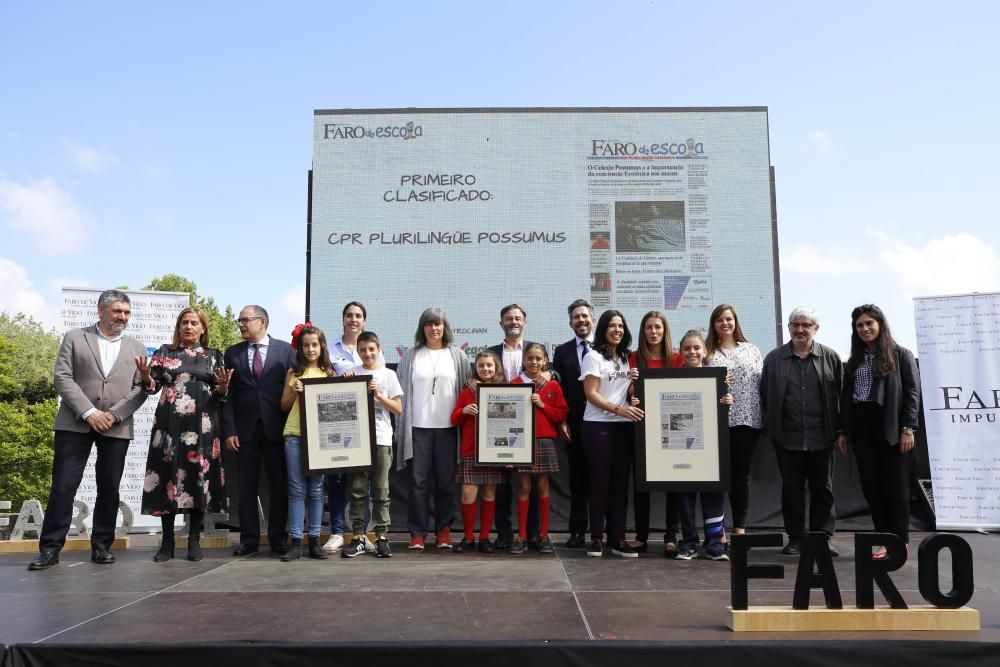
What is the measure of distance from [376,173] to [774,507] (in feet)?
16.9

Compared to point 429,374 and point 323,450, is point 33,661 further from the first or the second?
point 429,374

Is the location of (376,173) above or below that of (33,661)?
above

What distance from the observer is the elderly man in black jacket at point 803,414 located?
4.48 metres

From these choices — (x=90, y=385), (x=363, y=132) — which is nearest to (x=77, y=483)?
(x=90, y=385)

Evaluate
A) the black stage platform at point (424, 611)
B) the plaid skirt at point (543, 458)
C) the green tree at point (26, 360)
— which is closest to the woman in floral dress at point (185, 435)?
the black stage platform at point (424, 611)

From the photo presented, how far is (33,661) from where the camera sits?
8.20 ft

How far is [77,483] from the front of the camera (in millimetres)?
4359

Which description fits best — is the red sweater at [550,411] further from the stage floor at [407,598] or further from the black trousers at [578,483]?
the stage floor at [407,598]

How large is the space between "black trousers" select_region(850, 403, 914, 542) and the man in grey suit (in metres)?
4.22

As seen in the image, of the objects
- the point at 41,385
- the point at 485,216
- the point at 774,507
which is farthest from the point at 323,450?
the point at 41,385

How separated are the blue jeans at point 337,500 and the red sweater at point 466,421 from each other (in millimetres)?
794

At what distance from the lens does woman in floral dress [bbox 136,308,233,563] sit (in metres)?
4.38

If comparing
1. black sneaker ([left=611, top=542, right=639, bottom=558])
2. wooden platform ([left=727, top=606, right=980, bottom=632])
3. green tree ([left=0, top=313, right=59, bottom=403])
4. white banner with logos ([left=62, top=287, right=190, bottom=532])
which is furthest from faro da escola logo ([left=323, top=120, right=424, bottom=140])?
green tree ([left=0, top=313, right=59, bottom=403])

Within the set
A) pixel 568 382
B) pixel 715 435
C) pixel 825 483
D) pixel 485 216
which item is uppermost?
pixel 485 216
